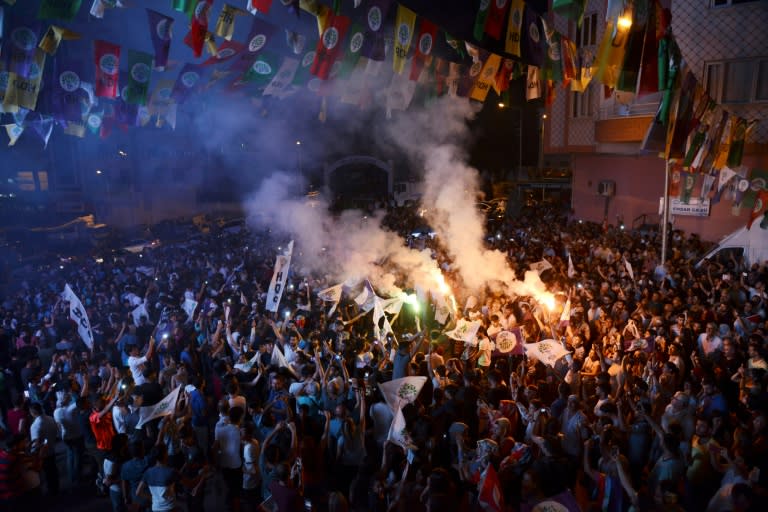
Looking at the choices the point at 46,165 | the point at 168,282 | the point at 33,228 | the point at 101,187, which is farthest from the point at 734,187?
the point at 46,165

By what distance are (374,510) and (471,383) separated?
166 centimetres

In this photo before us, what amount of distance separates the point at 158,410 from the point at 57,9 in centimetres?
424

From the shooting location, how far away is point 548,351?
6.80 m

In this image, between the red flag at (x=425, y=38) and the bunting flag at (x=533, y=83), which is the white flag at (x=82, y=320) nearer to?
the red flag at (x=425, y=38)

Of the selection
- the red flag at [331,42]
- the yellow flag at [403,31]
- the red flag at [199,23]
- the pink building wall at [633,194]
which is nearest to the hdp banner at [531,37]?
the yellow flag at [403,31]

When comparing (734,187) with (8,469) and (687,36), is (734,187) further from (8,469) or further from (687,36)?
(8,469)

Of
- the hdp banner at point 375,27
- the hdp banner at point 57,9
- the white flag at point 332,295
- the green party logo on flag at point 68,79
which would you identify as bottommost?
the white flag at point 332,295

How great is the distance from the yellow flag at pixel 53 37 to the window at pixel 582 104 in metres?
18.2

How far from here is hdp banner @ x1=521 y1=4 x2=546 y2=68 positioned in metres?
7.70

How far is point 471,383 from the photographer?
570 cm

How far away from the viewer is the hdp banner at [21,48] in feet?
23.7

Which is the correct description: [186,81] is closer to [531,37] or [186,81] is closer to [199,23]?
[199,23]

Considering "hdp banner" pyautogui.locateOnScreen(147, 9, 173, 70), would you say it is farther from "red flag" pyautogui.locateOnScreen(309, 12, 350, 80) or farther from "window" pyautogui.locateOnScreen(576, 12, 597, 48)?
"window" pyautogui.locateOnScreen(576, 12, 597, 48)

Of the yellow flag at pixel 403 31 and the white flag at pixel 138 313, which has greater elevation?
the yellow flag at pixel 403 31
